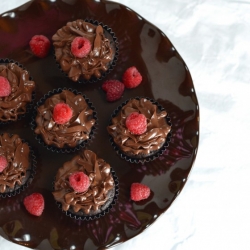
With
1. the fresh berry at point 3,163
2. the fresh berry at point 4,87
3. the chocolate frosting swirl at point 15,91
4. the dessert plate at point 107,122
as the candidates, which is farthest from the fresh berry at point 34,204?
the fresh berry at point 4,87

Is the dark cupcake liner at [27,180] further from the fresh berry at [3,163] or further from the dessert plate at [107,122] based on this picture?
the fresh berry at [3,163]

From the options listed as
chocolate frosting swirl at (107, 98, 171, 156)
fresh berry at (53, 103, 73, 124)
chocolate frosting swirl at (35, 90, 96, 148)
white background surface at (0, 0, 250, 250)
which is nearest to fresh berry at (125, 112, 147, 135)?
chocolate frosting swirl at (107, 98, 171, 156)

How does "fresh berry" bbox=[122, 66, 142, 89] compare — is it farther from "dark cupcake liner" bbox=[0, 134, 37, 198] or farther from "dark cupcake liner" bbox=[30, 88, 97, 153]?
"dark cupcake liner" bbox=[0, 134, 37, 198]

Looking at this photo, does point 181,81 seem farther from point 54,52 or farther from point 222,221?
point 222,221

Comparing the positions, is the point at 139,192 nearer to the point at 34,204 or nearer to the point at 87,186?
the point at 87,186

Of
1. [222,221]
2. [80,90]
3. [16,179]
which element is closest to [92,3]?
[80,90]

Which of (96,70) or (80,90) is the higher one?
(96,70)
